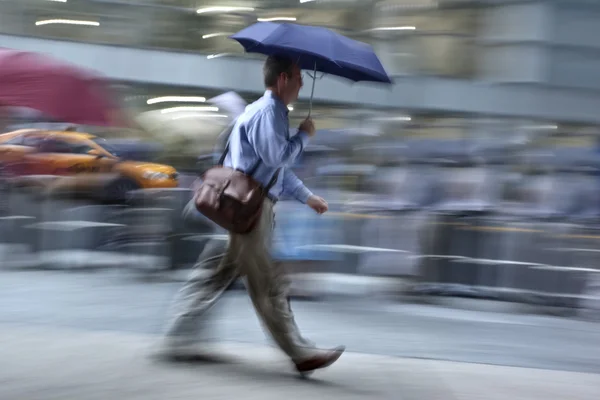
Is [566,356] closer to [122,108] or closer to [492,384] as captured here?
[492,384]

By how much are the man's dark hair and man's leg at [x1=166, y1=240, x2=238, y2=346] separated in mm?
914

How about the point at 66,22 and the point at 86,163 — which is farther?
the point at 66,22

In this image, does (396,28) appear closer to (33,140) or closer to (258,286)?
(33,140)

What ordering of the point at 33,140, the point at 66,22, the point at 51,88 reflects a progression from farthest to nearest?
1. the point at 66,22
2. the point at 33,140
3. the point at 51,88

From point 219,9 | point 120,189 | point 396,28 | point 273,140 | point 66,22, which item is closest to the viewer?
point 273,140

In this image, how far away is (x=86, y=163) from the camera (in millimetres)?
11492

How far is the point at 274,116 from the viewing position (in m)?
4.95

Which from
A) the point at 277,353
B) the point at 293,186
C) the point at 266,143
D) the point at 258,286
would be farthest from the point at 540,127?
the point at 266,143

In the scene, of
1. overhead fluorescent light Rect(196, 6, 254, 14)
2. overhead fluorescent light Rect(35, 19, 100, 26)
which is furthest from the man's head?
overhead fluorescent light Rect(35, 19, 100, 26)

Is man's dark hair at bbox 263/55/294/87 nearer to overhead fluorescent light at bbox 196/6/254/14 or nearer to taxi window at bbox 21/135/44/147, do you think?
taxi window at bbox 21/135/44/147

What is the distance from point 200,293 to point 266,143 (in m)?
0.94

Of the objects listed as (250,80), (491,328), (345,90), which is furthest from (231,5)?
(491,328)

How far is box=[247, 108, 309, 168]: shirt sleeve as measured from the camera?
4863 millimetres

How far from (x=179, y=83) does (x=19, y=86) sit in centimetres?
1626
